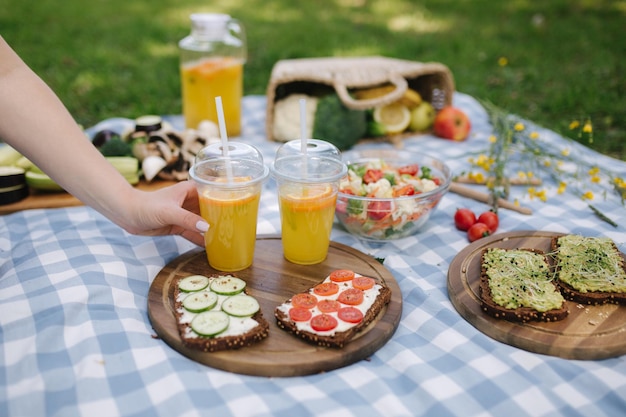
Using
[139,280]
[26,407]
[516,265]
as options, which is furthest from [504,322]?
[26,407]

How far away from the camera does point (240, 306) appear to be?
198 cm

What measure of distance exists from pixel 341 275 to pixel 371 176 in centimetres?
74

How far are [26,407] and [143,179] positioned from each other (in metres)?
1.82

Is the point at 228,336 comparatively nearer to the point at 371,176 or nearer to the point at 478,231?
the point at 371,176

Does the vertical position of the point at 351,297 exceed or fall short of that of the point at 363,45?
it exceeds it

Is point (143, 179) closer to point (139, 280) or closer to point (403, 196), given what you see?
point (139, 280)

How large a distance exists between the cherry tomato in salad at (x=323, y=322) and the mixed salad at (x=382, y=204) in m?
0.80

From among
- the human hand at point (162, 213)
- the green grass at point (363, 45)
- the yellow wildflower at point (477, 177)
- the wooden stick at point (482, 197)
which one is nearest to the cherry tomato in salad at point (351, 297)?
the human hand at point (162, 213)

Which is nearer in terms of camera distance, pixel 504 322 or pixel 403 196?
pixel 504 322

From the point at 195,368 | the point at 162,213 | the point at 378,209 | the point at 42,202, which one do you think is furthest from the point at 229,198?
the point at 42,202

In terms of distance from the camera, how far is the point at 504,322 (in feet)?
6.68

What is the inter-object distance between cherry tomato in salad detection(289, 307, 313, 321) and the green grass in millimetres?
3317

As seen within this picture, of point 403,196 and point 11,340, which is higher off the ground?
point 403,196

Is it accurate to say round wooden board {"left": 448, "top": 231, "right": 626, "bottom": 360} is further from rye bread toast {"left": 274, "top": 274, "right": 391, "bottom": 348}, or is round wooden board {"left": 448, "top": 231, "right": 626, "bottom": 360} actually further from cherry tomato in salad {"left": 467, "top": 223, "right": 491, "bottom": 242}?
cherry tomato in salad {"left": 467, "top": 223, "right": 491, "bottom": 242}
